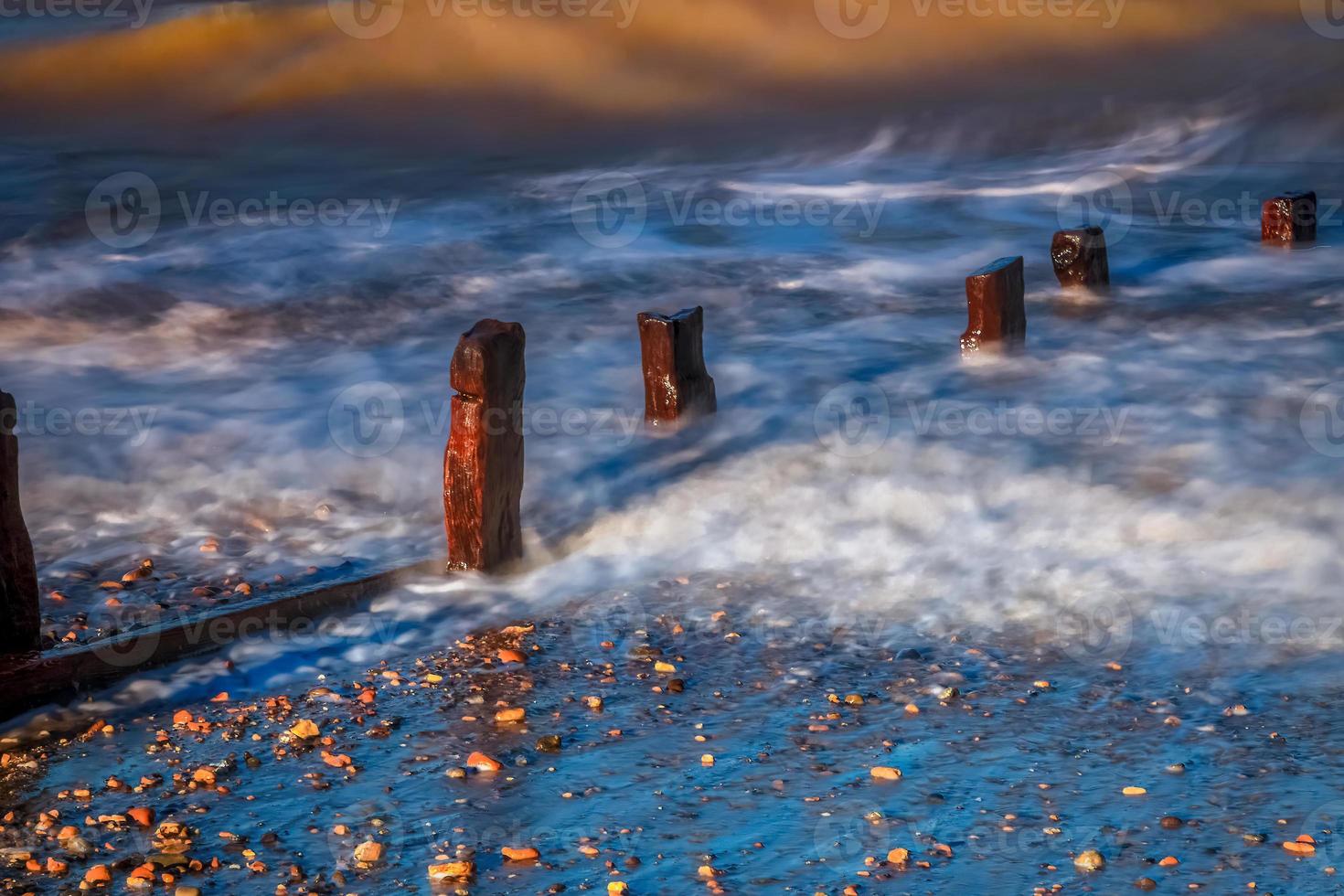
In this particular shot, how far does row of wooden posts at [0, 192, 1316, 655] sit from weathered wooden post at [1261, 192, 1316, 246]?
368 centimetres

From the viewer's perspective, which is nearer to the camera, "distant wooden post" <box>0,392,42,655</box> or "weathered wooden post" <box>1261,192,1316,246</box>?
"distant wooden post" <box>0,392,42,655</box>

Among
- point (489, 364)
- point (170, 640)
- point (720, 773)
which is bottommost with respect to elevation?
point (720, 773)

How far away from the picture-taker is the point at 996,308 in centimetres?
848

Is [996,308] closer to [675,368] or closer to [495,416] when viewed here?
[675,368]

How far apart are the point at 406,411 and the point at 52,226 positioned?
7.81 m

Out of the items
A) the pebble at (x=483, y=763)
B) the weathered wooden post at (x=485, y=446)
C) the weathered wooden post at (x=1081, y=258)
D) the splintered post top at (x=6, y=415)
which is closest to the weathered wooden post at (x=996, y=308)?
the weathered wooden post at (x=1081, y=258)

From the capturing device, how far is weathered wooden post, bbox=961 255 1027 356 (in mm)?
8344

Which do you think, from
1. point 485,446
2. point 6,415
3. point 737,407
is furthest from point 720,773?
point 737,407

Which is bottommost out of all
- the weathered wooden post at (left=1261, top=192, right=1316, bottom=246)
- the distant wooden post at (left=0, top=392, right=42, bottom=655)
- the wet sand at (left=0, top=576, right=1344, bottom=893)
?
the wet sand at (left=0, top=576, right=1344, bottom=893)

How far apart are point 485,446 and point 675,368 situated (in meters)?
1.78

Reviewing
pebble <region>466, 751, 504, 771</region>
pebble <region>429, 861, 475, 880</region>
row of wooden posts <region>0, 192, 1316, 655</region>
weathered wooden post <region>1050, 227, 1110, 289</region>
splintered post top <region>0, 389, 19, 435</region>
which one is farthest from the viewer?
weathered wooden post <region>1050, 227, 1110, 289</region>

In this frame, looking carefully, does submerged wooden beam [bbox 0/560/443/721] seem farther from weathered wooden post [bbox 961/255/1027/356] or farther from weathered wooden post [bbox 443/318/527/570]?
weathered wooden post [bbox 961/255/1027/356]

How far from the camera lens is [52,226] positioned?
14367 mm

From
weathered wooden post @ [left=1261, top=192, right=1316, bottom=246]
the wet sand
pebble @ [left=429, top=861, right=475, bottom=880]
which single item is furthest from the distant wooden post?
weathered wooden post @ [left=1261, top=192, right=1316, bottom=246]
